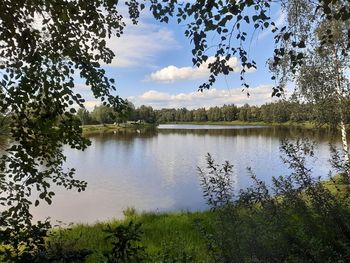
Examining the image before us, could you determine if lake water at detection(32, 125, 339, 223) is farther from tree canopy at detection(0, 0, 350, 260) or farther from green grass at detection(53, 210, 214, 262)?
tree canopy at detection(0, 0, 350, 260)

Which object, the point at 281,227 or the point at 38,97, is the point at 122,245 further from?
the point at 281,227

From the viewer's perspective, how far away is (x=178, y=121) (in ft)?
620

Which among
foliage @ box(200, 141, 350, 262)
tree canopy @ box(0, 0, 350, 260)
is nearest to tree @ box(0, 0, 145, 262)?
tree canopy @ box(0, 0, 350, 260)

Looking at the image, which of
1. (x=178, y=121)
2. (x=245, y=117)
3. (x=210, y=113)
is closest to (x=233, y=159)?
(x=245, y=117)

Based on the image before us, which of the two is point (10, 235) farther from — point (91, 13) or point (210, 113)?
point (210, 113)

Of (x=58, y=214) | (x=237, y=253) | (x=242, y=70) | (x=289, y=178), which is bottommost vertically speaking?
(x=58, y=214)

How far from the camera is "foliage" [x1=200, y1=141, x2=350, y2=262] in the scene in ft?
12.1

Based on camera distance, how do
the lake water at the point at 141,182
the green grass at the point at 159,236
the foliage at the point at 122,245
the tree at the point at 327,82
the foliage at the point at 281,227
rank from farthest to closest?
the lake water at the point at 141,182 → the tree at the point at 327,82 → the green grass at the point at 159,236 → the foliage at the point at 281,227 → the foliage at the point at 122,245

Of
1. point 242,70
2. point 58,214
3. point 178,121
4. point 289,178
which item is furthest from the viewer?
point 178,121

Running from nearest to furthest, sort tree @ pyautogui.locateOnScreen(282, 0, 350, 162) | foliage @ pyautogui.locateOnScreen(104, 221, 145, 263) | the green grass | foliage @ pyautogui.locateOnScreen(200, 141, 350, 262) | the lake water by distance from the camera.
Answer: foliage @ pyautogui.locateOnScreen(104, 221, 145, 263)
foliage @ pyautogui.locateOnScreen(200, 141, 350, 262)
the green grass
tree @ pyautogui.locateOnScreen(282, 0, 350, 162)
the lake water

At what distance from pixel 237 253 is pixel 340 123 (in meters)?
10.8

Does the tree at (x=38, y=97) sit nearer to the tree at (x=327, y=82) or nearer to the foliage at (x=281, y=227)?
the foliage at (x=281, y=227)

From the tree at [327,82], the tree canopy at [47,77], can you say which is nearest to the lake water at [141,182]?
the tree at [327,82]

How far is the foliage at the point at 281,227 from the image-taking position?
12.1 ft
